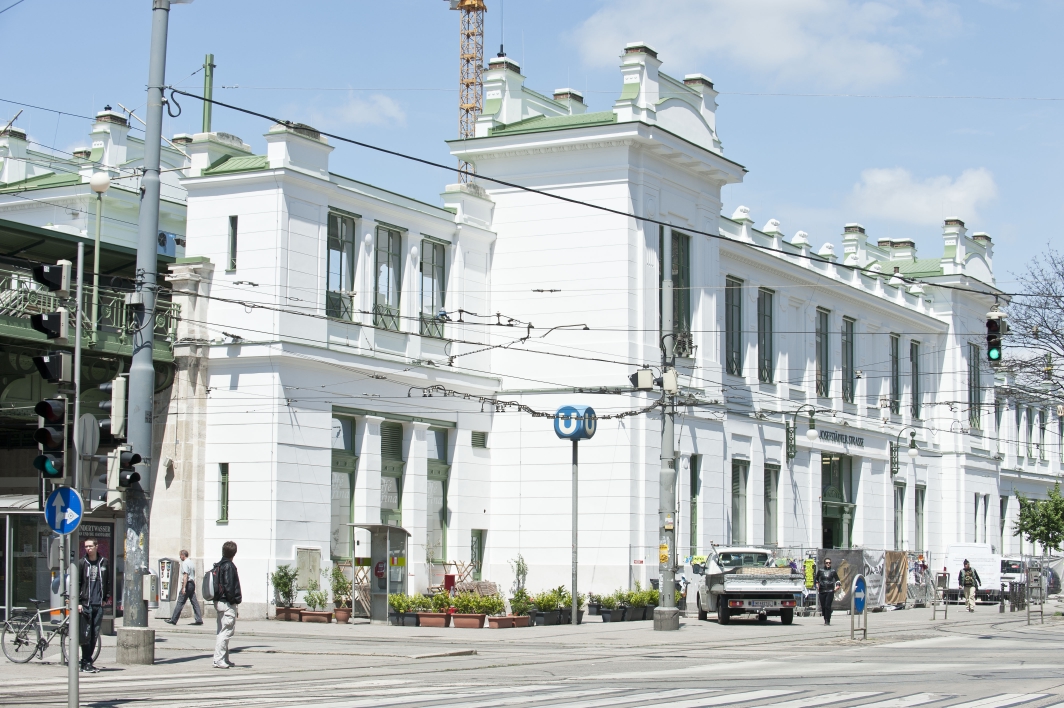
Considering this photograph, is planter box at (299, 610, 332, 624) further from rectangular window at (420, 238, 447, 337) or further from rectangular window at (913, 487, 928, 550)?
rectangular window at (913, 487, 928, 550)

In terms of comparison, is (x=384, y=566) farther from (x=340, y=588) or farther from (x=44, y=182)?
(x=44, y=182)

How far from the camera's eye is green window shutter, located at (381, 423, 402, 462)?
41203 mm

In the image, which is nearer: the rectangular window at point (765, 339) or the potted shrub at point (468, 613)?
the potted shrub at point (468, 613)

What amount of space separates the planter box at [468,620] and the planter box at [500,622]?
1.15 feet

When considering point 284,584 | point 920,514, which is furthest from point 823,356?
point 284,584

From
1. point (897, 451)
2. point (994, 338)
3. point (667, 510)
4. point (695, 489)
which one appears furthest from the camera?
point (897, 451)

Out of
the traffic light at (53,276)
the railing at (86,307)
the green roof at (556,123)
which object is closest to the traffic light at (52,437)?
the traffic light at (53,276)

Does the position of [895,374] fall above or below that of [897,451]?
above

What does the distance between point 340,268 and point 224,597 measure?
61.8 feet

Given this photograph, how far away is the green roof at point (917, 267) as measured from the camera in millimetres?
71312

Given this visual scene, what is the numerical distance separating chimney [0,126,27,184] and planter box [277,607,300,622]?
25846 millimetres

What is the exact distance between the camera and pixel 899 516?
6631cm

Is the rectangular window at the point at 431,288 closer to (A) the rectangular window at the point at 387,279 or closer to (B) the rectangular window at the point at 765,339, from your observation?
(A) the rectangular window at the point at 387,279

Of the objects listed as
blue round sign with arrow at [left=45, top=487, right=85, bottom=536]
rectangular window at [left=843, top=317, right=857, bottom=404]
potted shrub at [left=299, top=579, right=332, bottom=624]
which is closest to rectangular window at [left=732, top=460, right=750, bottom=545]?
rectangular window at [left=843, top=317, right=857, bottom=404]
